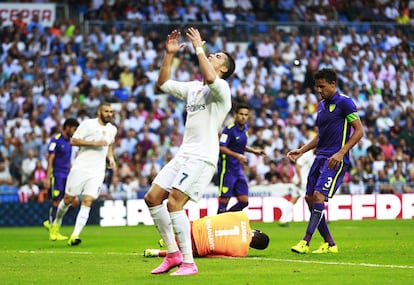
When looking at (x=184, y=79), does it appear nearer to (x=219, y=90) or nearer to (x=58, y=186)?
(x=58, y=186)

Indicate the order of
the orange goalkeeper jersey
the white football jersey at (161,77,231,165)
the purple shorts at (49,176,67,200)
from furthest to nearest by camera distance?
the purple shorts at (49,176,67,200), the orange goalkeeper jersey, the white football jersey at (161,77,231,165)

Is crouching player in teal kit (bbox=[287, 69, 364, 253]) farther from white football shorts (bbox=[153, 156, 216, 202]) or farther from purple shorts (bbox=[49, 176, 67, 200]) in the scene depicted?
purple shorts (bbox=[49, 176, 67, 200])

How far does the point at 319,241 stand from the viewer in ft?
61.0

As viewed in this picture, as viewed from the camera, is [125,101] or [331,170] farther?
[125,101]

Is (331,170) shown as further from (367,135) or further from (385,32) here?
(385,32)

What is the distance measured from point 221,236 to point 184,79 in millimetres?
18978

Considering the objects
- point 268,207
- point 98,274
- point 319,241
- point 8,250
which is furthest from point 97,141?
point 268,207

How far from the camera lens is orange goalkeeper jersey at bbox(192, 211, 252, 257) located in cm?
1447

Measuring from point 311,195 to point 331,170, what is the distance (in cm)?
60

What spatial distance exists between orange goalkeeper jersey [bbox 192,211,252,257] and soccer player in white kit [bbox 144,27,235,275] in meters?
2.57

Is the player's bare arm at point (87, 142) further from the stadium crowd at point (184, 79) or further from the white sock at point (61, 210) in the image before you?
the stadium crowd at point (184, 79)

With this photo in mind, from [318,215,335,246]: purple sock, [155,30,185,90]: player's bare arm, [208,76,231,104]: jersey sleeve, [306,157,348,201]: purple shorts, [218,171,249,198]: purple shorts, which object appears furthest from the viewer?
[218,171,249,198]: purple shorts

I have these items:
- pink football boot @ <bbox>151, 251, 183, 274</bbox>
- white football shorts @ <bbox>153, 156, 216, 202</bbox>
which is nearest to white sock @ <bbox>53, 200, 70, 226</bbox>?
pink football boot @ <bbox>151, 251, 183, 274</bbox>

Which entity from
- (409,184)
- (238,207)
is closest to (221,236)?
(238,207)
